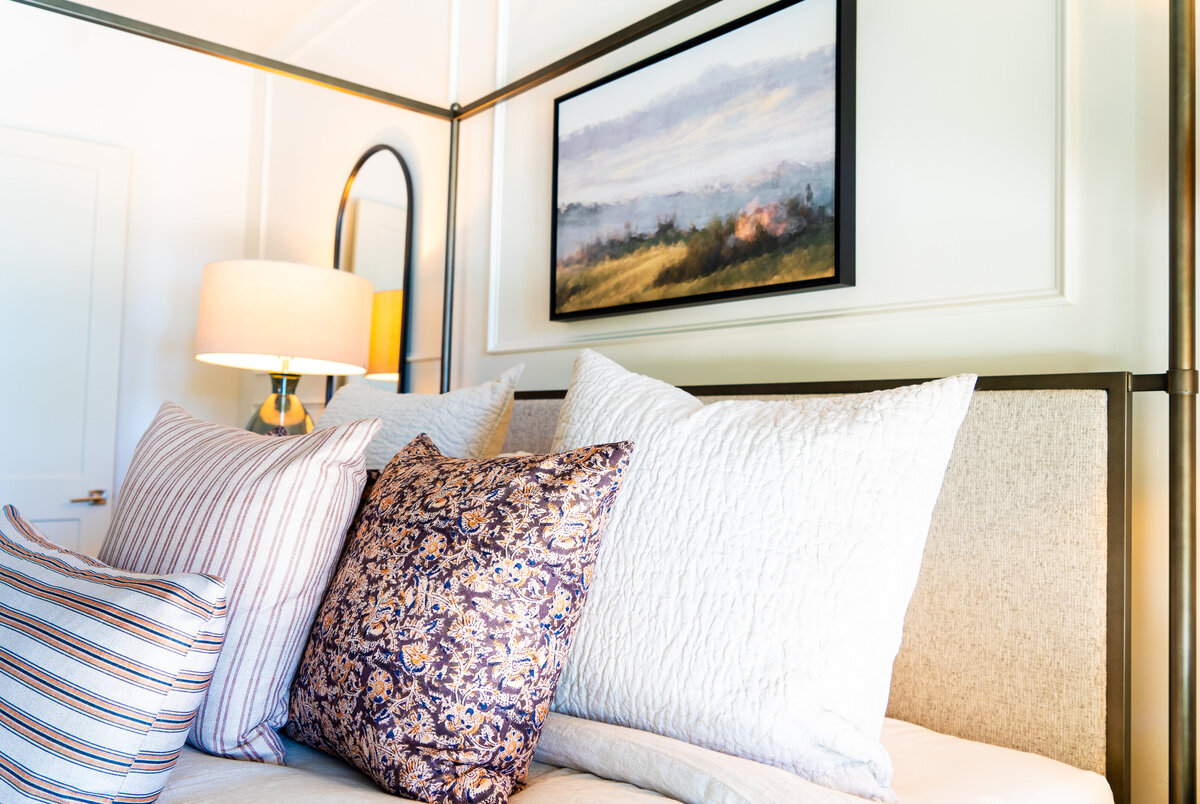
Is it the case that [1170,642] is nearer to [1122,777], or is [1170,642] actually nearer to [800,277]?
[1122,777]

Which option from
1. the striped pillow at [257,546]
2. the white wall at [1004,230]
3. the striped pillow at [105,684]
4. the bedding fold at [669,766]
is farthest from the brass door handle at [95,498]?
the bedding fold at [669,766]

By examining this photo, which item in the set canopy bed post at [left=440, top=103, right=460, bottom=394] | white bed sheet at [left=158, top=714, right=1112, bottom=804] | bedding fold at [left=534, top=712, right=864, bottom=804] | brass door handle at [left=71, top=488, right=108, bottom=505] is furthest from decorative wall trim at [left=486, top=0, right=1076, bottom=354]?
brass door handle at [left=71, top=488, right=108, bottom=505]

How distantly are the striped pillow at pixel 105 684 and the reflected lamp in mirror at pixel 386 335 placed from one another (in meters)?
1.86

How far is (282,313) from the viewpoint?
7.43 feet

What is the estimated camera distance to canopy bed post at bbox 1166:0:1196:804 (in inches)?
39.0

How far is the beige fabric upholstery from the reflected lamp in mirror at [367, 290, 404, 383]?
1914 mm

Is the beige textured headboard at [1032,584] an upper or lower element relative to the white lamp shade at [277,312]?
lower

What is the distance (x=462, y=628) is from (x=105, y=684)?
0.33 m

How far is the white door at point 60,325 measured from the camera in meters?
3.20

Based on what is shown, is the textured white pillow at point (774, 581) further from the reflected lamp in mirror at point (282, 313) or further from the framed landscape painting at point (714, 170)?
the reflected lamp in mirror at point (282, 313)

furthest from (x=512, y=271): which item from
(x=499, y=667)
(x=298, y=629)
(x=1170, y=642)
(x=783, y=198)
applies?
(x=1170, y=642)

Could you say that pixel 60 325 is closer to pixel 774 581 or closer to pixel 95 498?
pixel 95 498

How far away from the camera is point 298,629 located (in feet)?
3.44

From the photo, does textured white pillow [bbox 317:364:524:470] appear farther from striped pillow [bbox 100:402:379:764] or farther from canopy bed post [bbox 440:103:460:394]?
canopy bed post [bbox 440:103:460:394]
